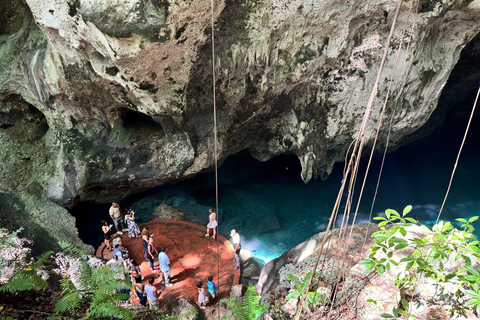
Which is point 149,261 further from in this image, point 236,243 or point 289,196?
point 289,196

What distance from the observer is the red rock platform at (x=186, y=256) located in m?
7.42

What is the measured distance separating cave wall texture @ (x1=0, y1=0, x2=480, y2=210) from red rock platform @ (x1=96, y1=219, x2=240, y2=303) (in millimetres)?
1901

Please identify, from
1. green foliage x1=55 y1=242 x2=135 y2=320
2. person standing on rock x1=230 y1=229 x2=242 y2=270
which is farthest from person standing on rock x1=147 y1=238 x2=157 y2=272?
green foliage x1=55 y1=242 x2=135 y2=320

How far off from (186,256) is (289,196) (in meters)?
4.93

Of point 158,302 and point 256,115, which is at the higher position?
point 256,115

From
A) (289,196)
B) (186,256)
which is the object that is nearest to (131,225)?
(186,256)

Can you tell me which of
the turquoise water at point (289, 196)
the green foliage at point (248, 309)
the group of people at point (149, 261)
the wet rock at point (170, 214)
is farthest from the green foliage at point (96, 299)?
the turquoise water at point (289, 196)

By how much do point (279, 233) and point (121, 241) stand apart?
4891 mm

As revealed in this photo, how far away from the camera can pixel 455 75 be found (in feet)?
40.9

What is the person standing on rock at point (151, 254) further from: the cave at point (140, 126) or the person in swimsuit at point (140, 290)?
the cave at point (140, 126)

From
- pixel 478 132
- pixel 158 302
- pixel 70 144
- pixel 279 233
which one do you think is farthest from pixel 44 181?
pixel 478 132

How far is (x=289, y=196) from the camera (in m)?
11.8

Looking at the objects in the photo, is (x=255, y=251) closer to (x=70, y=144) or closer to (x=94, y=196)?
(x=94, y=196)

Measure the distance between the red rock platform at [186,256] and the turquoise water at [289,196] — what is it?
1029mm
